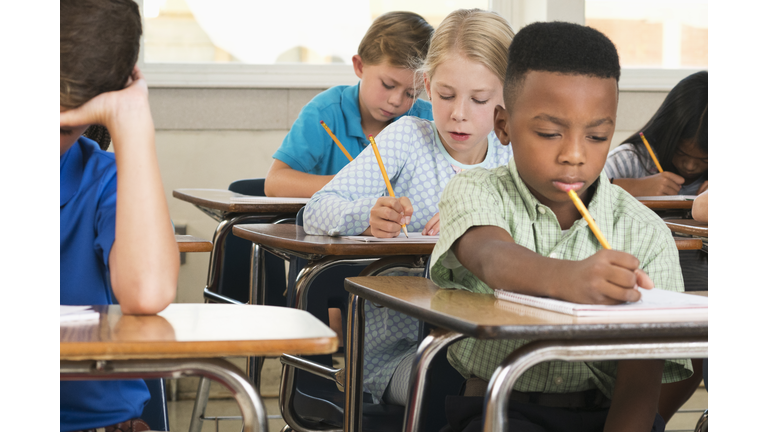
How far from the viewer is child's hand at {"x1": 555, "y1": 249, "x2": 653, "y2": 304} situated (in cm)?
79

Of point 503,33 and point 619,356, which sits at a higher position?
point 503,33

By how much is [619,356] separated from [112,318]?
515 millimetres

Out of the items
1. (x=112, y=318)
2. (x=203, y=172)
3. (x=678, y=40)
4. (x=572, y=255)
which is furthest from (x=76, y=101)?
(x=678, y=40)

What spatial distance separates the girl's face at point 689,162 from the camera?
9.09 ft

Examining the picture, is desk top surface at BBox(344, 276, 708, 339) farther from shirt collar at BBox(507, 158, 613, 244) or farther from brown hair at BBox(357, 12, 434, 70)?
brown hair at BBox(357, 12, 434, 70)

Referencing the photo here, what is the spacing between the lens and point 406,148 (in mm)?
1925

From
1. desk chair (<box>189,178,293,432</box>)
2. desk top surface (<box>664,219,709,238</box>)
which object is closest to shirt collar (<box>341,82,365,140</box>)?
desk chair (<box>189,178,293,432</box>)

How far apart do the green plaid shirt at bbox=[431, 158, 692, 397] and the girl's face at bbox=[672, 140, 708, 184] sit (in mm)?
1742

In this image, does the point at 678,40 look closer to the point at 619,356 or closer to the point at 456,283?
the point at 456,283

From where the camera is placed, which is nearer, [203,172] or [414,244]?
[414,244]

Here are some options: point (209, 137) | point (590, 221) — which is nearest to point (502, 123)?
point (590, 221)

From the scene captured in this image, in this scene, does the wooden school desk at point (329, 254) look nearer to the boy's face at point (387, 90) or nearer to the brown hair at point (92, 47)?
the brown hair at point (92, 47)

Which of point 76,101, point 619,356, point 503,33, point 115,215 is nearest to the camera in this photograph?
point 619,356

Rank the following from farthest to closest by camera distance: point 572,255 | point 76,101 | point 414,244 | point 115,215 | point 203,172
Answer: point 203,172 < point 414,244 < point 572,255 < point 115,215 < point 76,101
